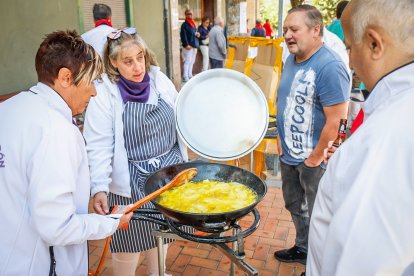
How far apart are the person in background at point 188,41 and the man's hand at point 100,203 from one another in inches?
378

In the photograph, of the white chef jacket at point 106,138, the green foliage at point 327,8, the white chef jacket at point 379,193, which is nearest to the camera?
the white chef jacket at point 379,193

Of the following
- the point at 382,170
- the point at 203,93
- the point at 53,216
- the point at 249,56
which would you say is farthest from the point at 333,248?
the point at 249,56

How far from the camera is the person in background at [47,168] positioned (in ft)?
4.64

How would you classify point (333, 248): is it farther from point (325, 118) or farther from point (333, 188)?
point (325, 118)

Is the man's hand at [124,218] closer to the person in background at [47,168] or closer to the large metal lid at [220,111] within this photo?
the person in background at [47,168]

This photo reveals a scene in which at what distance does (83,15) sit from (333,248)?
6.89 m

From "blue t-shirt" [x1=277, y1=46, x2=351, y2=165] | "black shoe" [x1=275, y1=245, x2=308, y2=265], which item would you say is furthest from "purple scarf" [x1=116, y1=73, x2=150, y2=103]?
"black shoe" [x1=275, y1=245, x2=308, y2=265]

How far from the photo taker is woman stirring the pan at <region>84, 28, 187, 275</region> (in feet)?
7.53

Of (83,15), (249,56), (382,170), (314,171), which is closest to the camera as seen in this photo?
(382,170)

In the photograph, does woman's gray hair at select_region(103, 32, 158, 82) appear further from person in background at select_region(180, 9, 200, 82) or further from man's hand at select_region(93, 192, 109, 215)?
person in background at select_region(180, 9, 200, 82)

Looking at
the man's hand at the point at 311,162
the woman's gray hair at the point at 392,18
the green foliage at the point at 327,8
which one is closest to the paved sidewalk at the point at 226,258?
the man's hand at the point at 311,162

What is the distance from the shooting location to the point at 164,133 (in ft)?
8.02

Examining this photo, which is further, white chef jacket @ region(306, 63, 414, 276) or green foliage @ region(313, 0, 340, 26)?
green foliage @ region(313, 0, 340, 26)

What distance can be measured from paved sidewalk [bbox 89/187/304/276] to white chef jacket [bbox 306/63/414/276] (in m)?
2.31
